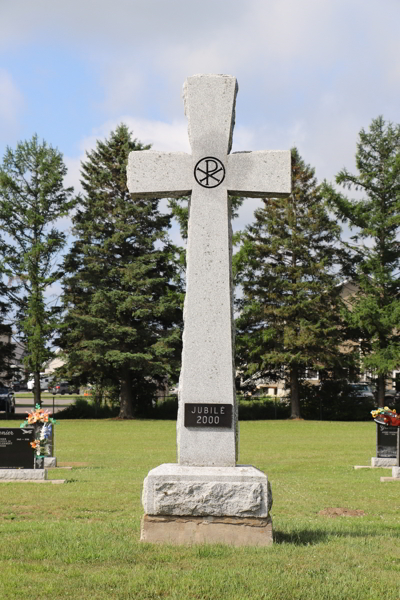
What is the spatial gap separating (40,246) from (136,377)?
951 centimetres

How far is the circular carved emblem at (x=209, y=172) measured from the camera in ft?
22.5

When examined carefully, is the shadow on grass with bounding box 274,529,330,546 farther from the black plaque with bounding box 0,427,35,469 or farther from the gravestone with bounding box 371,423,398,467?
the gravestone with bounding box 371,423,398,467

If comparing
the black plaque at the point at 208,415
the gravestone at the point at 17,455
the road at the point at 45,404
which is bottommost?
the road at the point at 45,404

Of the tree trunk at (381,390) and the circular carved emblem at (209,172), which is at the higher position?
the circular carved emblem at (209,172)

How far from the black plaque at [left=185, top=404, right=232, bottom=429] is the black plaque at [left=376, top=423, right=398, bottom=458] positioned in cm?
1076

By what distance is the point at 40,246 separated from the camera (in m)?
41.5

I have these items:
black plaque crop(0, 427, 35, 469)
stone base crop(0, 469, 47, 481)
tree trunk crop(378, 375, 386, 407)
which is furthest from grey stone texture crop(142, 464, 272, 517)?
tree trunk crop(378, 375, 386, 407)

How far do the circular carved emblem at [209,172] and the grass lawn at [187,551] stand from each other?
10.7 ft

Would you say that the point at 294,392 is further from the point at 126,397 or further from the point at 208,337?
the point at 208,337

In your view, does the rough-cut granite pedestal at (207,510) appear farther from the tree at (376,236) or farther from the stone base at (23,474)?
the tree at (376,236)

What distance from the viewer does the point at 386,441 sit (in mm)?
16547

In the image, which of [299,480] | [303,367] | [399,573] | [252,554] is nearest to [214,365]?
[252,554]

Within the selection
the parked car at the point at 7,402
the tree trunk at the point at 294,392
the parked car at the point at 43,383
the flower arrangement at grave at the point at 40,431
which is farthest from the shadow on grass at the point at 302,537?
the parked car at the point at 43,383

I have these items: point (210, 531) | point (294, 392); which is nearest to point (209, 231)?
point (210, 531)
